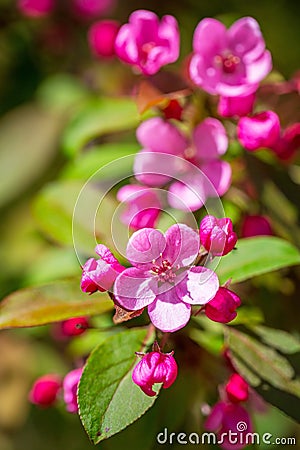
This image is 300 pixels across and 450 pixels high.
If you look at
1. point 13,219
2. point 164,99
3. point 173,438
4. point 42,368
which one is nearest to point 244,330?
point 173,438

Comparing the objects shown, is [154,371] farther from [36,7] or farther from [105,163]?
[36,7]

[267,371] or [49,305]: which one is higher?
[49,305]

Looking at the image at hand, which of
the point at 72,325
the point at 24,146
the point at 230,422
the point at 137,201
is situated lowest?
the point at 24,146

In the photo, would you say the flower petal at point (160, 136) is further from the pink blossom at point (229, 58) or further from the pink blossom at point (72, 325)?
the pink blossom at point (72, 325)

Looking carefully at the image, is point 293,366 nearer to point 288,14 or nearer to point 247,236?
point 247,236

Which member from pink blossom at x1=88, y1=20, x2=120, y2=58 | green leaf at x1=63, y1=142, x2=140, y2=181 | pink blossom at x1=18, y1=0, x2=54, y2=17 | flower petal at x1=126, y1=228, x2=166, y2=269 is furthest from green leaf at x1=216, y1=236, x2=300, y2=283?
pink blossom at x1=18, y1=0, x2=54, y2=17

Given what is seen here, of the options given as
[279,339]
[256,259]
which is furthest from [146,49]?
[279,339]

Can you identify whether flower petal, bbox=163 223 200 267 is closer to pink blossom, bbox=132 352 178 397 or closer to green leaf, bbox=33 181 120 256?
pink blossom, bbox=132 352 178 397
